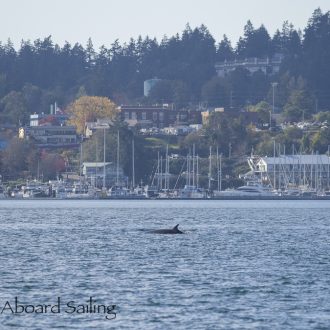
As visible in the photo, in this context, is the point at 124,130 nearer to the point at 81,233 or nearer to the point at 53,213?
the point at 53,213

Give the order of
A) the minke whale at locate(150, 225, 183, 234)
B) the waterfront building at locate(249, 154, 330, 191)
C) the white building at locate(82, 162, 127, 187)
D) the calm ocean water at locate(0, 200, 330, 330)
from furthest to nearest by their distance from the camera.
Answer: the white building at locate(82, 162, 127, 187)
the waterfront building at locate(249, 154, 330, 191)
the minke whale at locate(150, 225, 183, 234)
the calm ocean water at locate(0, 200, 330, 330)

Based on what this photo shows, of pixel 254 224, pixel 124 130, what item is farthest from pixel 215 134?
pixel 254 224

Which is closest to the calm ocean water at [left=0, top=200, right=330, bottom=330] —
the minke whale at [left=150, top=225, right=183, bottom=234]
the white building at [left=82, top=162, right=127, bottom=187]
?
the minke whale at [left=150, top=225, right=183, bottom=234]

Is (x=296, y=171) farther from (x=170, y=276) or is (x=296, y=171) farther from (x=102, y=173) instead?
(x=170, y=276)

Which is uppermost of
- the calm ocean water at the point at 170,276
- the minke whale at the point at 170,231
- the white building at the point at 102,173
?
the white building at the point at 102,173

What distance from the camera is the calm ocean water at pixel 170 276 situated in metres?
40.4

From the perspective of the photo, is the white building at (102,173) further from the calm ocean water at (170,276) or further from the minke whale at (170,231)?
the minke whale at (170,231)

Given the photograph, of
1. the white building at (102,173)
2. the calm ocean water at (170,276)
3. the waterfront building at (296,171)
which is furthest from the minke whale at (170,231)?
the white building at (102,173)

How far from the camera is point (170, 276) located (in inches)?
1945

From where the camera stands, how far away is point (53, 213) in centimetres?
10812

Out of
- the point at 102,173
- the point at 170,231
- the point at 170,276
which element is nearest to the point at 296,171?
the point at 102,173

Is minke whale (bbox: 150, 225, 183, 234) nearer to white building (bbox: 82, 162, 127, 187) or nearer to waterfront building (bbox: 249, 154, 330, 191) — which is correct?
waterfront building (bbox: 249, 154, 330, 191)

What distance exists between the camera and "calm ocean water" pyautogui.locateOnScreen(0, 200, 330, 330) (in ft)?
132

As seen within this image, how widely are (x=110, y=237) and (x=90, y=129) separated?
11581 cm
